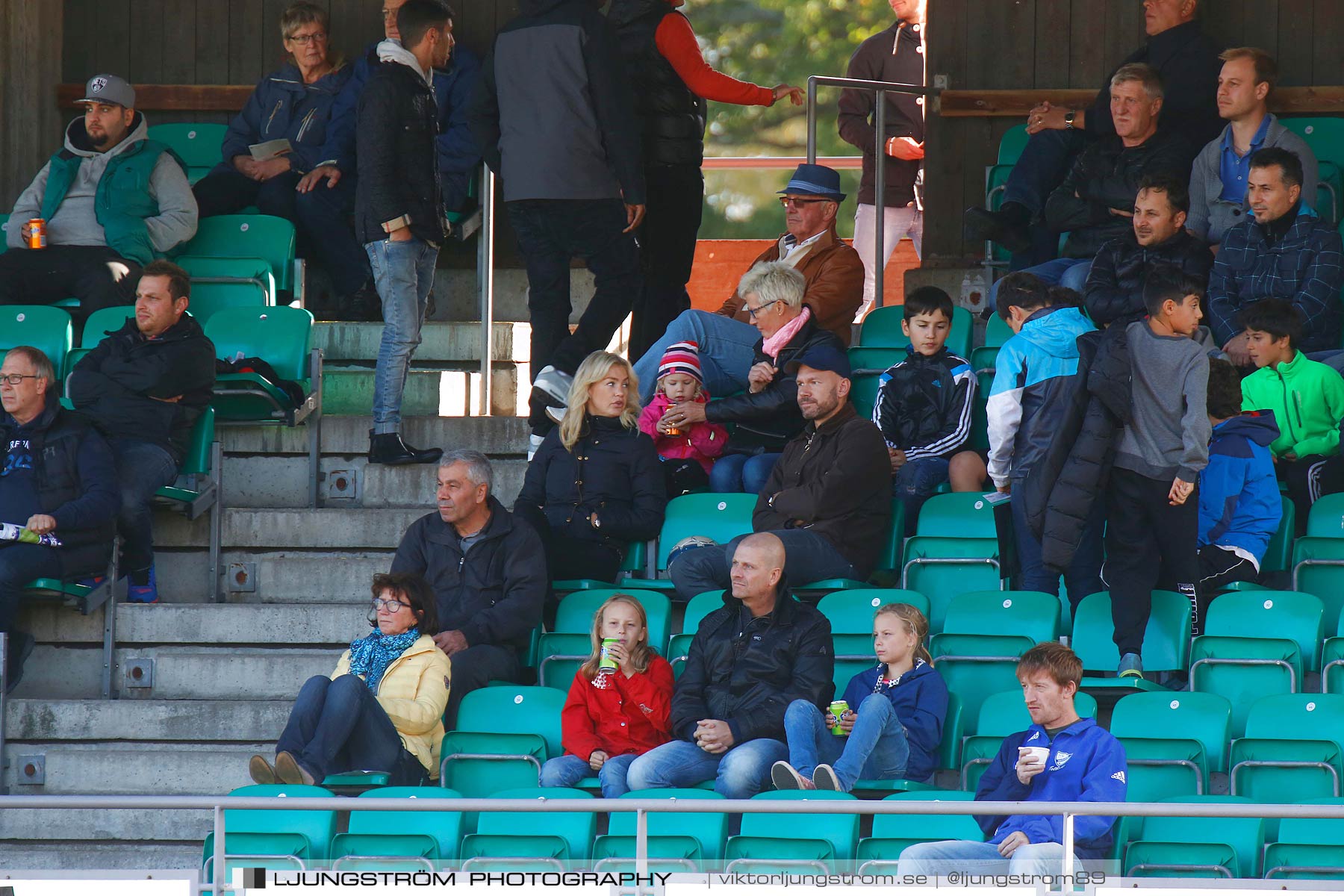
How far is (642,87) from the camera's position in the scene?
321 inches

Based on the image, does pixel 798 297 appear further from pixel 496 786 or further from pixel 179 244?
pixel 179 244

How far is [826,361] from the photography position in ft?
22.0

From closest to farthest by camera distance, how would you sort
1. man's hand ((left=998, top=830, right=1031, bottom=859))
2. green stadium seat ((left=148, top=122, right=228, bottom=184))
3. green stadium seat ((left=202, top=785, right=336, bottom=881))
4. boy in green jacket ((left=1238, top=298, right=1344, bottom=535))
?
man's hand ((left=998, top=830, right=1031, bottom=859)), green stadium seat ((left=202, top=785, right=336, bottom=881)), boy in green jacket ((left=1238, top=298, right=1344, bottom=535)), green stadium seat ((left=148, top=122, right=228, bottom=184))

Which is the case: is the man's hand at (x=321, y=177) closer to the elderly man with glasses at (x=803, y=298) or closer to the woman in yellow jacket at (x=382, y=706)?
the elderly man with glasses at (x=803, y=298)

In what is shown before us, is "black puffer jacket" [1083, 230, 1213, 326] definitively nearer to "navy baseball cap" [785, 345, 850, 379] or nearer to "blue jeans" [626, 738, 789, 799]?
"navy baseball cap" [785, 345, 850, 379]

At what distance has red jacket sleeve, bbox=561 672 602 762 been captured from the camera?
561cm

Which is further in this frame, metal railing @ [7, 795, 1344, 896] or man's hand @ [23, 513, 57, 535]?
man's hand @ [23, 513, 57, 535]

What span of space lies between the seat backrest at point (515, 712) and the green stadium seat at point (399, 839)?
2.04 ft

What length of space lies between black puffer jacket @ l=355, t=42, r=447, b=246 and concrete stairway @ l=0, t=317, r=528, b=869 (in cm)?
85

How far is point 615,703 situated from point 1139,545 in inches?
68.1

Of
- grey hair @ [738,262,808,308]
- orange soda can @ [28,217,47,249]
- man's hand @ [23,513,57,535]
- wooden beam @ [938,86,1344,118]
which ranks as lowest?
man's hand @ [23,513,57,535]

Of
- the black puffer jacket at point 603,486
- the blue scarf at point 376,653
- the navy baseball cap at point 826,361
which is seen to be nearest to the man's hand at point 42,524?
the blue scarf at point 376,653

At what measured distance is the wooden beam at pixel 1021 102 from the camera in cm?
883

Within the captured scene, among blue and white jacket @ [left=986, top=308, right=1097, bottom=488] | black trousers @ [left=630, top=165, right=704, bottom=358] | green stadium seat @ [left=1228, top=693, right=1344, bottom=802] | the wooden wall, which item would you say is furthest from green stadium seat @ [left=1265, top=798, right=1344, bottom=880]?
the wooden wall
